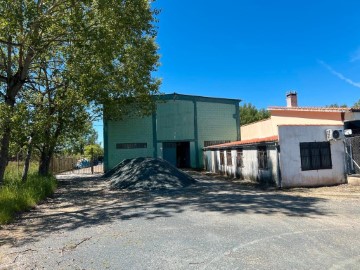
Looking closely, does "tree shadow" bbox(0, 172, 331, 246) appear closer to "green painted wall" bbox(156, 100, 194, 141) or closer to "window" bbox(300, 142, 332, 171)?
"window" bbox(300, 142, 332, 171)

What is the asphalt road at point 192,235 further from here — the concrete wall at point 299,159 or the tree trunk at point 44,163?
the tree trunk at point 44,163

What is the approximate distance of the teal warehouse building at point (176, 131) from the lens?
30.9m

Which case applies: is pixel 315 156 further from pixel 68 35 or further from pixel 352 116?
pixel 68 35

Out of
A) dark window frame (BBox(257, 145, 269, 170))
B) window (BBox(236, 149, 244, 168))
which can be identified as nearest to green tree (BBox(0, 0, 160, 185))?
dark window frame (BBox(257, 145, 269, 170))

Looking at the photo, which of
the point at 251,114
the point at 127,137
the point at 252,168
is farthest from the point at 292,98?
the point at 251,114

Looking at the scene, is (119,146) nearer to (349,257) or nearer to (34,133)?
(34,133)

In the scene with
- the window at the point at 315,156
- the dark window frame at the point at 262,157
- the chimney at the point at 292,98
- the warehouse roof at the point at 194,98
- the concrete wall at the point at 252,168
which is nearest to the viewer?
the window at the point at 315,156

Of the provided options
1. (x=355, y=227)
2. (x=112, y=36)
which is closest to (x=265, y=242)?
(x=355, y=227)

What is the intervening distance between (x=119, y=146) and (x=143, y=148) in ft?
7.37

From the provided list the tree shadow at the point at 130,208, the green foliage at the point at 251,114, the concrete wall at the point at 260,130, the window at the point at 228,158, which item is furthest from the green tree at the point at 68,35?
the green foliage at the point at 251,114

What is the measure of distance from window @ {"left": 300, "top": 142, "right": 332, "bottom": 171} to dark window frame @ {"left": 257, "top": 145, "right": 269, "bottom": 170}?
187cm

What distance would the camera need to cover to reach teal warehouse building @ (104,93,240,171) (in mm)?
30906

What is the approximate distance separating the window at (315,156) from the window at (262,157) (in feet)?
6.45

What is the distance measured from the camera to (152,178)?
17.7 metres
